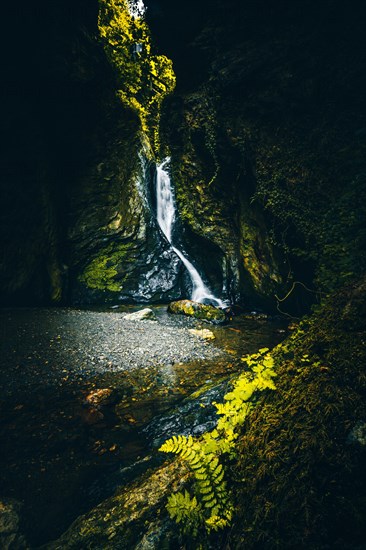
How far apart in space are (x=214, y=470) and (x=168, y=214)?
1194cm

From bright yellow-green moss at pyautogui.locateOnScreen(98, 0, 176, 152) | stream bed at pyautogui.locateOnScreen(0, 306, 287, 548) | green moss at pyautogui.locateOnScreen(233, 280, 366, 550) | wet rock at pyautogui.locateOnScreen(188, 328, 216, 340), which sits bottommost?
stream bed at pyautogui.locateOnScreen(0, 306, 287, 548)

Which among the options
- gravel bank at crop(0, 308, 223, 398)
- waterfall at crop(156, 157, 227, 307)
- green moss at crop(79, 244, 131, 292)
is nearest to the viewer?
gravel bank at crop(0, 308, 223, 398)

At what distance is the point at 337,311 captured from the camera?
1.42 m

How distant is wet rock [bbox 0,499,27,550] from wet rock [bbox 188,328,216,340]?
480 cm

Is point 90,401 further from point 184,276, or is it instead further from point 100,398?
point 184,276

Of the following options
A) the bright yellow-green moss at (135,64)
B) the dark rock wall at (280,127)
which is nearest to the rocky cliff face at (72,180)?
the bright yellow-green moss at (135,64)

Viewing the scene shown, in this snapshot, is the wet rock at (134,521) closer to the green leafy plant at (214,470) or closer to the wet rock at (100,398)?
the green leafy plant at (214,470)

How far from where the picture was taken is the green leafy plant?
44.8 inches

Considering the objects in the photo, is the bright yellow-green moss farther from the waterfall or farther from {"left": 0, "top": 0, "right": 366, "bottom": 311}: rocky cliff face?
the waterfall

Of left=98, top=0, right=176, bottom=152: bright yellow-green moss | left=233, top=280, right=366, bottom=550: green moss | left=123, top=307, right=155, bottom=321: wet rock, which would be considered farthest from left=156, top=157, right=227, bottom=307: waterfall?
left=233, top=280, right=366, bottom=550: green moss

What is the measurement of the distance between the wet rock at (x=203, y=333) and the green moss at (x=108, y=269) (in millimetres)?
4882

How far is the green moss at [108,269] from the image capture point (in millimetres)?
10570

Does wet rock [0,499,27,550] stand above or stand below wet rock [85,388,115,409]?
below

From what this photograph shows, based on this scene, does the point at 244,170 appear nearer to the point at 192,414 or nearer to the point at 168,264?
the point at 168,264
